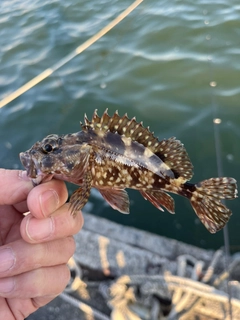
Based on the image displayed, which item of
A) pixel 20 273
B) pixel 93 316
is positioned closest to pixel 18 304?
pixel 20 273

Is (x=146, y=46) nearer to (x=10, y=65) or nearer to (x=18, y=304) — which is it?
Answer: (x=10, y=65)

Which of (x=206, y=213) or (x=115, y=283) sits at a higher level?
(x=206, y=213)

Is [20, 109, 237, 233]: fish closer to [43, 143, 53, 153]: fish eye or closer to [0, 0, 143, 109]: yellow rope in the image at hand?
[43, 143, 53, 153]: fish eye

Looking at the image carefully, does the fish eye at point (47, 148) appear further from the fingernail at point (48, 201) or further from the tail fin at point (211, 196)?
the tail fin at point (211, 196)

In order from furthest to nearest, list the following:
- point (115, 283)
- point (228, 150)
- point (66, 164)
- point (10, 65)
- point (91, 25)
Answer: point (91, 25) < point (10, 65) < point (228, 150) < point (115, 283) < point (66, 164)

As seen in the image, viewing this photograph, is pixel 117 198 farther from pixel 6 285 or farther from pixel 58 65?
pixel 58 65

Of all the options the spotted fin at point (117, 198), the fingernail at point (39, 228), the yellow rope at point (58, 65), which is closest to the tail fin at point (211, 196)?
the spotted fin at point (117, 198)
